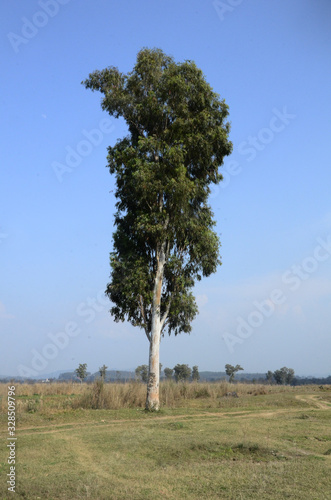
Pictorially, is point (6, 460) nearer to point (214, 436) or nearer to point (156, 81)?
point (214, 436)

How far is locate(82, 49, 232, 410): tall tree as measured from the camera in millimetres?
20109

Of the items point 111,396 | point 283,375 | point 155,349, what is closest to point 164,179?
point 155,349

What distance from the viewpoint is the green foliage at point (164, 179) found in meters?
20.2

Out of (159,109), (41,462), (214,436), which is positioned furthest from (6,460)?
(159,109)

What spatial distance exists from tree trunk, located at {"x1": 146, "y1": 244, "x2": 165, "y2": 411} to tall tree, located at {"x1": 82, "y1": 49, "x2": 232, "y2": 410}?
44 mm

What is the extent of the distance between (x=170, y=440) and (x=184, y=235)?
1190 cm

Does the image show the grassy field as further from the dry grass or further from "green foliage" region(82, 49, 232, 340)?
"green foliage" region(82, 49, 232, 340)

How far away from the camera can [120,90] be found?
2269 cm

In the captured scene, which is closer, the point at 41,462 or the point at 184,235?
the point at 41,462

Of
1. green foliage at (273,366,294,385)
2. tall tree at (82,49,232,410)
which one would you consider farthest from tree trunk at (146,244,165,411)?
green foliage at (273,366,294,385)

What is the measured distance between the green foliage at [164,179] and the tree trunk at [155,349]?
405 mm

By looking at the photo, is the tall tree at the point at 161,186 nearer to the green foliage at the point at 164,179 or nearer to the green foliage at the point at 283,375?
the green foliage at the point at 164,179

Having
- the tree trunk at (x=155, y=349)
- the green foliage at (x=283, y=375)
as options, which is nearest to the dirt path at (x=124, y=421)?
the tree trunk at (x=155, y=349)

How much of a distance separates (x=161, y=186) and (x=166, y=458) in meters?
13.0
